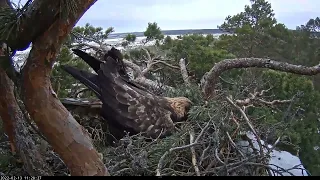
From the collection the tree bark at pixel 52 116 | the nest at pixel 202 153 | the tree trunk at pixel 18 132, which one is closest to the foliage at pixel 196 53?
the nest at pixel 202 153

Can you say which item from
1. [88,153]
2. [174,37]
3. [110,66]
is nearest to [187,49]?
[174,37]

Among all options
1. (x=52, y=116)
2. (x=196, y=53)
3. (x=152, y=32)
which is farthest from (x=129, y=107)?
(x=152, y=32)

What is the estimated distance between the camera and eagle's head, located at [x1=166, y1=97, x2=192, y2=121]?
2.96m

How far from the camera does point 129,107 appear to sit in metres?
2.75

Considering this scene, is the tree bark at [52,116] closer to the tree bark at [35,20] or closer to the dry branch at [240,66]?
the tree bark at [35,20]

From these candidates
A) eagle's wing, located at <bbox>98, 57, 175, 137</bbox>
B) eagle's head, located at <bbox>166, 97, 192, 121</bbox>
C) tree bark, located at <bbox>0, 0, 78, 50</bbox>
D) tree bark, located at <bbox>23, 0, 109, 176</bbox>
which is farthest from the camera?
eagle's head, located at <bbox>166, 97, 192, 121</bbox>

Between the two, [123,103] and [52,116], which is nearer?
[52,116]

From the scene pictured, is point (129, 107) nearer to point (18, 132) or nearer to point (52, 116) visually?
point (18, 132)

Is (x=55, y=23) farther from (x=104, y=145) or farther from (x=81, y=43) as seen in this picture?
(x=81, y=43)

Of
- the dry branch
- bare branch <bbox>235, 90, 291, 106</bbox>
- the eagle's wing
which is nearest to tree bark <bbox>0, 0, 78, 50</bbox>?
the eagle's wing

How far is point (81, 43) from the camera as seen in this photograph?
12.3ft

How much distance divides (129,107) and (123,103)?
0.16ft

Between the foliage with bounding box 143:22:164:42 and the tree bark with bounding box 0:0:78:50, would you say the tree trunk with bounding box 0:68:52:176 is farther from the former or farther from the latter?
the foliage with bounding box 143:22:164:42

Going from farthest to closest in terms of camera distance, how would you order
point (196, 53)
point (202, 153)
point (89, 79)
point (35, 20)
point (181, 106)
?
point (196, 53) < point (181, 106) < point (89, 79) < point (202, 153) < point (35, 20)
